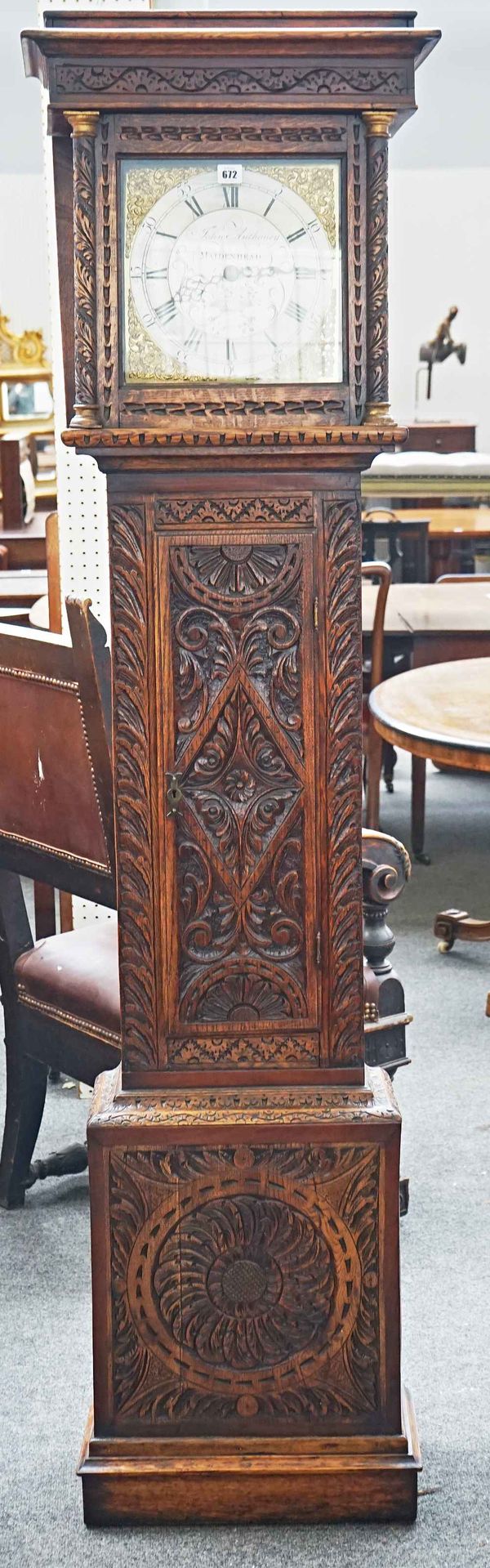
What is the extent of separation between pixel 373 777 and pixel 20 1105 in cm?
239

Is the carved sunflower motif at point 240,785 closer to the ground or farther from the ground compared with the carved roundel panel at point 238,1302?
farther from the ground

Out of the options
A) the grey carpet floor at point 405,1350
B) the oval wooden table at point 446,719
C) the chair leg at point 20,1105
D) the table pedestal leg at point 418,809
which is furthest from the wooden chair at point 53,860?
the table pedestal leg at point 418,809

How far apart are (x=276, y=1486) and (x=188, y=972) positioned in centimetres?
69

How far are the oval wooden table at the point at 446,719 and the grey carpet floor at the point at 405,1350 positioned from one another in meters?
0.35

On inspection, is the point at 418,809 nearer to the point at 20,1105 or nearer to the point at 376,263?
the point at 20,1105

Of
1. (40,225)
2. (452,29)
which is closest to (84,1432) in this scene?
(452,29)

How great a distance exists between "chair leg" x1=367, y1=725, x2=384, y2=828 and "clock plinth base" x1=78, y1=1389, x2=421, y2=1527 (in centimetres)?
303

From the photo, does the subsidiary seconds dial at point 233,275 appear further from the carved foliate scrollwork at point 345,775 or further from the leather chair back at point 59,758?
the leather chair back at point 59,758

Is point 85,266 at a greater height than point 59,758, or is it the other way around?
point 85,266

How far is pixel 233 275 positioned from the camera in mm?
1787

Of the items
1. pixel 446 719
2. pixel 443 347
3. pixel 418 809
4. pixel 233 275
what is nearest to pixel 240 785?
pixel 233 275

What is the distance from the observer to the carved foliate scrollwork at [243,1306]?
202 centimetres

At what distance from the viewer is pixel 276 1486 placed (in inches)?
79.9

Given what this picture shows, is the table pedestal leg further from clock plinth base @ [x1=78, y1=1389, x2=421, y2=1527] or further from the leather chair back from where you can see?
clock plinth base @ [x1=78, y1=1389, x2=421, y2=1527]
